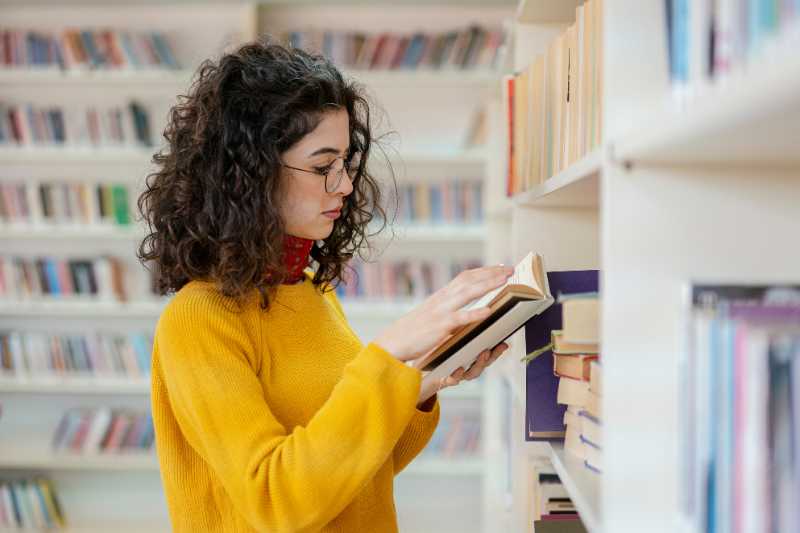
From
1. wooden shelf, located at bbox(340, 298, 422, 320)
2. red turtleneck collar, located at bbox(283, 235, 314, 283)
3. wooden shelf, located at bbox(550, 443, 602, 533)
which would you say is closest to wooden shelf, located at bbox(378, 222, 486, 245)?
wooden shelf, located at bbox(340, 298, 422, 320)

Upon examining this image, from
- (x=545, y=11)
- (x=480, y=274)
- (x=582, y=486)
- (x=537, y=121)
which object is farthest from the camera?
(x=545, y=11)

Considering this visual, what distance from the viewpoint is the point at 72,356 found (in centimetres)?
349

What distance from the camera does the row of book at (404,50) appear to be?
344 centimetres

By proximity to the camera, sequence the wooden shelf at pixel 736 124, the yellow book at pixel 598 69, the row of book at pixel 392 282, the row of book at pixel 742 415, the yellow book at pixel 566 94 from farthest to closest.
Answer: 1. the row of book at pixel 392 282
2. the yellow book at pixel 566 94
3. the yellow book at pixel 598 69
4. the row of book at pixel 742 415
5. the wooden shelf at pixel 736 124

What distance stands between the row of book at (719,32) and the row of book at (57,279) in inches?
123

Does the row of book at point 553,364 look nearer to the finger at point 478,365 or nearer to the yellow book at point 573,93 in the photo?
the finger at point 478,365

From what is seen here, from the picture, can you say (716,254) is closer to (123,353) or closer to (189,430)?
(189,430)

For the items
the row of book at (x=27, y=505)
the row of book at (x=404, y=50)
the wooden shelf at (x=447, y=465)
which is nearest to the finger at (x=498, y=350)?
the wooden shelf at (x=447, y=465)

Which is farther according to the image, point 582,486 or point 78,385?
point 78,385

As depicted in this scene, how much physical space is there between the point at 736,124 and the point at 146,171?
3264 millimetres

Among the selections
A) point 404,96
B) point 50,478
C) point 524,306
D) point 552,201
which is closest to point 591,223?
point 552,201

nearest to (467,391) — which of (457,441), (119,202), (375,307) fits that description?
(457,441)

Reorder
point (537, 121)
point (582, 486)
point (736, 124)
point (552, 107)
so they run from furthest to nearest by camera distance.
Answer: point (537, 121), point (552, 107), point (582, 486), point (736, 124)

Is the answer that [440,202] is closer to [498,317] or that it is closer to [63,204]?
[63,204]
